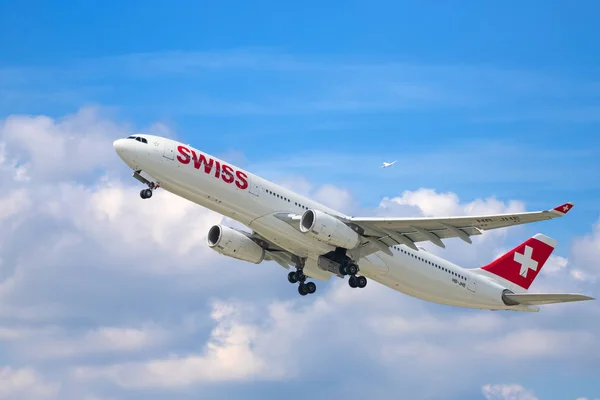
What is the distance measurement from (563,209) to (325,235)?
13.1m

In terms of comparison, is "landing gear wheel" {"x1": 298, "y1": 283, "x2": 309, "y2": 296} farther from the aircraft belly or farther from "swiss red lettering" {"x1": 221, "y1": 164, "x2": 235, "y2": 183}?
"swiss red lettering" {"x1": 221, "y1": 164, "x2": 235, "y2": 183}

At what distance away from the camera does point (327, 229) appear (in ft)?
186

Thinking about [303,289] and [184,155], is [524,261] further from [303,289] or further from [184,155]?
[184,155]

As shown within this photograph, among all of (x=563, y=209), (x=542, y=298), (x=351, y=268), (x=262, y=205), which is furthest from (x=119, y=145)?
(x=542, y=298)

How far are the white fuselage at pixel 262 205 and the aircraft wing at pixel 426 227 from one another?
6.85 ft

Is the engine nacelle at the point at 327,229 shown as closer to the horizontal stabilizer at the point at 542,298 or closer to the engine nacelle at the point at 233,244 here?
the engine nacelle at the point at 233,244

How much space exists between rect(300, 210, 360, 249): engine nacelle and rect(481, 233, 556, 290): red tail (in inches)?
543

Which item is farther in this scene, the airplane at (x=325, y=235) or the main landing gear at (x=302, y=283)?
the main landing gear at (x=302, y=283)

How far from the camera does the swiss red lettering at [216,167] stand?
181 ft

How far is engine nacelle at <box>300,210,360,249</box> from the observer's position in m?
56.5

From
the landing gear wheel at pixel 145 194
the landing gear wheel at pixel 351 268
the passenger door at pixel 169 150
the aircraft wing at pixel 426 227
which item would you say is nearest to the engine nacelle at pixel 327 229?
the aircraft wing at pixel 426 227

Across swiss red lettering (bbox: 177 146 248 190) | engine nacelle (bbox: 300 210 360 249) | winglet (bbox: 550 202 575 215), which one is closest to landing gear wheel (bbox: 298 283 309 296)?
engine nacelle (bbox: 300 210 360 249)

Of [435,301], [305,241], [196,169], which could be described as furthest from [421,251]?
[196,169]

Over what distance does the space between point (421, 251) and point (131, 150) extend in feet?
62.1
